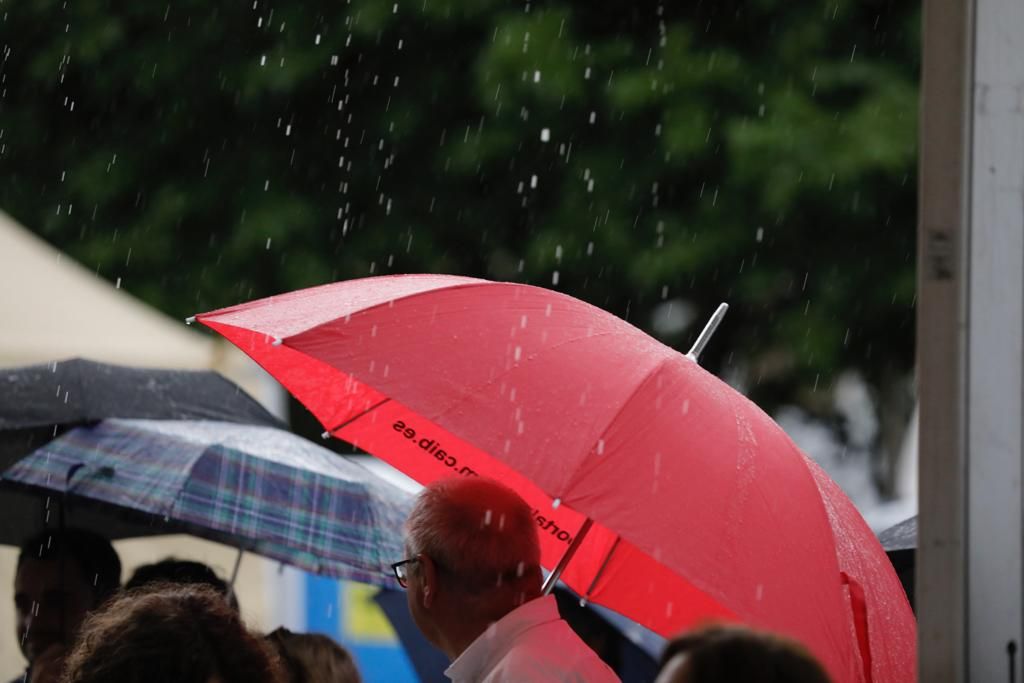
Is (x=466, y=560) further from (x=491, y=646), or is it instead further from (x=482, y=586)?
(x=491, y=646)

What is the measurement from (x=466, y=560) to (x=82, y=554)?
1.95 m

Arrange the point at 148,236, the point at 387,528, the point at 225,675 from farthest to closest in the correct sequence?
the point at 148,236 < the point at 387,528 < the point at 225,675

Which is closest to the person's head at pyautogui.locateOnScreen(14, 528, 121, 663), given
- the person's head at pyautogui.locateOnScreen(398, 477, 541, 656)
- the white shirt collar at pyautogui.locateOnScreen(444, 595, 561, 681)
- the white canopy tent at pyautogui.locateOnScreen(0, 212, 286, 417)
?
the white canopy tent at pyautogui.locateOnScreen(0, 212, 286, 417)

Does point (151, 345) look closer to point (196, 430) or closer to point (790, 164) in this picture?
point (196, 430)

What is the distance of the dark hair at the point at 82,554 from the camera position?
5160 mm

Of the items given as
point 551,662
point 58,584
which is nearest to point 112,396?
point 58,584

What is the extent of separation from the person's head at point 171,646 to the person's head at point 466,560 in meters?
0.69

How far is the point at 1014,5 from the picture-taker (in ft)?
7.89

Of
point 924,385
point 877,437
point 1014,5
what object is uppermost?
point 1014,5

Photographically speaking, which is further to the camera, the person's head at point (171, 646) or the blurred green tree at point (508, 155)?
the blurred green tree at point (508, 155)

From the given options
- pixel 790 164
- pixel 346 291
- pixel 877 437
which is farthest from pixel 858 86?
pixel 346 291

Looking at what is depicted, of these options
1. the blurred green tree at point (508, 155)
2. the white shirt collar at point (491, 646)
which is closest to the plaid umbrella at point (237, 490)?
the white shirt collar at point (491, 646)

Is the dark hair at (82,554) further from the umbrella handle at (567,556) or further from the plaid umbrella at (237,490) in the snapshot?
the umbrella handle at (567,556)

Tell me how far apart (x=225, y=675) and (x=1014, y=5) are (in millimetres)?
1753
